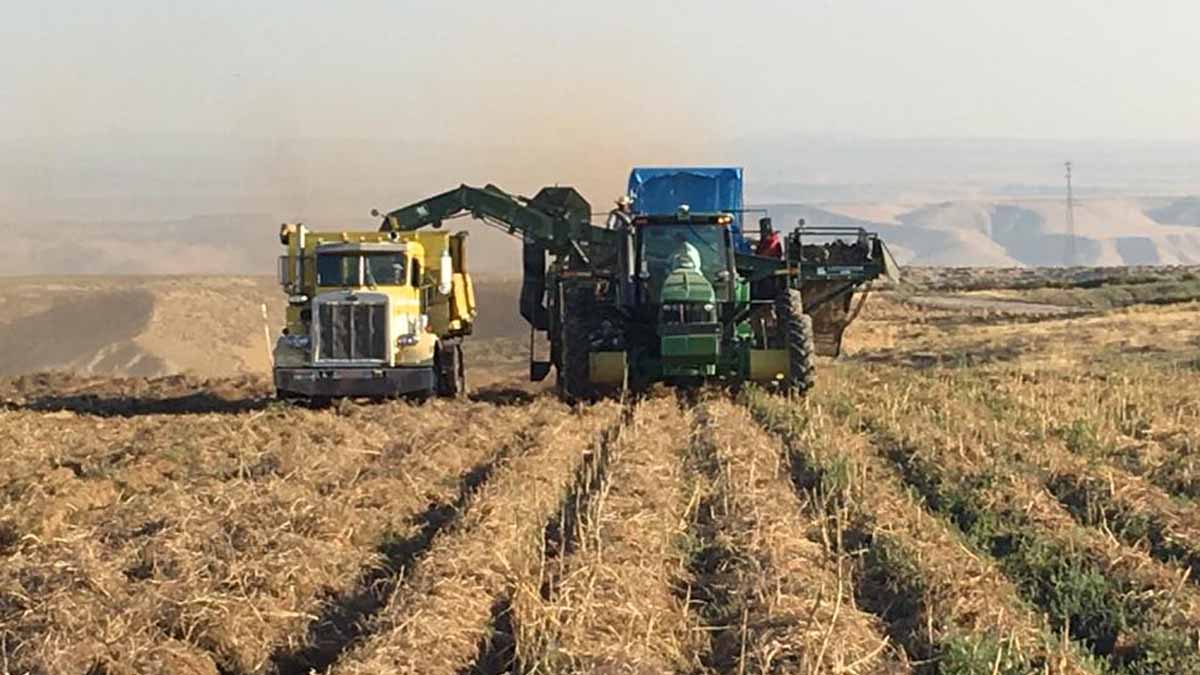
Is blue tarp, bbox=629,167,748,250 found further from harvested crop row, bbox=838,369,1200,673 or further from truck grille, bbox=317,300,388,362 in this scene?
harvested crop row, bbox=838,369,1200,673

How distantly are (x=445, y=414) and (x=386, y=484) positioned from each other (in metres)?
6.76

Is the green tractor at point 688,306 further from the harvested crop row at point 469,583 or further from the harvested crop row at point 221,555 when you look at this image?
the harvested crop row at point 469,583

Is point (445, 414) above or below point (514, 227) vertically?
below

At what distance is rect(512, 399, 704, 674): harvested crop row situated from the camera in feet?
25.9

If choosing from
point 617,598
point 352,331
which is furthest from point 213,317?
point 617,598

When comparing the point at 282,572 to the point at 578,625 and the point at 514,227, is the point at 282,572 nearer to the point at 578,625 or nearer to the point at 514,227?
the point at 578,625

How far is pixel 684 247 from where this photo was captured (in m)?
22.9

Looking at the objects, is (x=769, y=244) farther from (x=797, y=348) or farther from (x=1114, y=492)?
(x=1114, y=492)

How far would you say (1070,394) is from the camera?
73.5 feet

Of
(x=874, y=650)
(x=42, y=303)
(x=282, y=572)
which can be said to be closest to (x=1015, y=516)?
(x=874, y=650)

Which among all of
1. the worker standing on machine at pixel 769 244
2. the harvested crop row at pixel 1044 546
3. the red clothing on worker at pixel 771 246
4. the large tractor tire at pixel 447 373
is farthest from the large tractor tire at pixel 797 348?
the large tractor tire at pixel 447 373

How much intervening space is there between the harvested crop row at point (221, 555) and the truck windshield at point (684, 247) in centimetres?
694

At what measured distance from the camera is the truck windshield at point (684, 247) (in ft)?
74.7

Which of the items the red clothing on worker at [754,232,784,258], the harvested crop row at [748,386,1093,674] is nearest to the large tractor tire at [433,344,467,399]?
the red clothing on worker at [754,232,784,258]
